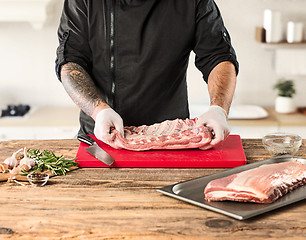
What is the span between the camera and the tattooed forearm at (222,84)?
202cm

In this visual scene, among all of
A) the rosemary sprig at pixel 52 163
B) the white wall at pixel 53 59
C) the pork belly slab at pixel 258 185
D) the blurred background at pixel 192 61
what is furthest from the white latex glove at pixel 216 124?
the white wall at pixel 53 59

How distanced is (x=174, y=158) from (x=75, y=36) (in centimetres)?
87

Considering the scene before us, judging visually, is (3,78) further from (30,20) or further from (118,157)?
(118,157)

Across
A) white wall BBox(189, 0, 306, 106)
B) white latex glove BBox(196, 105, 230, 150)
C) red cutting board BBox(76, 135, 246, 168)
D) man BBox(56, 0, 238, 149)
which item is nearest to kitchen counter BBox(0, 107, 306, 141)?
white wall BBox(189, 0, 306, 106)

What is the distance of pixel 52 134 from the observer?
11.9 ft

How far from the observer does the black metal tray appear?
1.21 meters

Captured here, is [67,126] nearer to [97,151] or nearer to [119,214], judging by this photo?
[97,151]

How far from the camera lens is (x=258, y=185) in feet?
4.23

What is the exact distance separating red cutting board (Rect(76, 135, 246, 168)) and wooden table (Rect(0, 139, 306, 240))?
71 mm

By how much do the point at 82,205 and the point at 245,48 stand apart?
9.86 feet

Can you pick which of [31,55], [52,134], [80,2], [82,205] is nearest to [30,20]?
[31,55]

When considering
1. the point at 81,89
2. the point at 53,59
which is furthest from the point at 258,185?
the point at 53,59

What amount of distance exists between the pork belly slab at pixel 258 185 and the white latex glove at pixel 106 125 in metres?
0.56

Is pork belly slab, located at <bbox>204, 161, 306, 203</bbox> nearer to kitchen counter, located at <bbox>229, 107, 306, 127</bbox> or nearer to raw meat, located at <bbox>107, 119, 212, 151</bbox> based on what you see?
raw meat, located at <bbox>107, 119, 212, 151</bbox>
